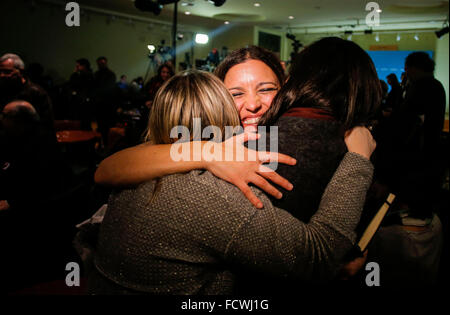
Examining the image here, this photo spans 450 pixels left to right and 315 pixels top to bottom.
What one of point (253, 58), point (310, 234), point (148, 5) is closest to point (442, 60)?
point (148, 5)

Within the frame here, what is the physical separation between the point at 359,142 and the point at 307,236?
38cm

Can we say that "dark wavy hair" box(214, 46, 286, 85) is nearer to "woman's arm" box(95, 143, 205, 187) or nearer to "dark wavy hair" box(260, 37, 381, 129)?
"dark wavy hair" box(260, 37, 381, 129)

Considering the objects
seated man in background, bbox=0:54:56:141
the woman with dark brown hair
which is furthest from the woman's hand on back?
seated man in background, bbox=0:54:56:141

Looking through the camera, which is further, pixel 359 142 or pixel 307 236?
pixel 359 142

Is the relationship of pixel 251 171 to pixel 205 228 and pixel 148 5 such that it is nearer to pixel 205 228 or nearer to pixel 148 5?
pixel 205 228

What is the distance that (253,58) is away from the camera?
148 cm

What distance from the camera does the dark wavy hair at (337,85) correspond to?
935 millimetres

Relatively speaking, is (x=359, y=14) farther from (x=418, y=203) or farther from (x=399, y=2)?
(x=418, y=203)

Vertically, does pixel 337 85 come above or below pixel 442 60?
below

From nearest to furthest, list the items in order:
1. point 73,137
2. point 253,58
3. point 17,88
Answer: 1. point 253,58
2. point 17,88
3. point 73,137

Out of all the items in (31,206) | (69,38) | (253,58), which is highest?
(69,38)

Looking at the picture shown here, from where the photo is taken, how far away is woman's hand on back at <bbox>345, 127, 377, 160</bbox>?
3.15 ft

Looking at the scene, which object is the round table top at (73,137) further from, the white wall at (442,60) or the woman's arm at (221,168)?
→ the white wall at (442,60)

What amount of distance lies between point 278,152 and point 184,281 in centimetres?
41
